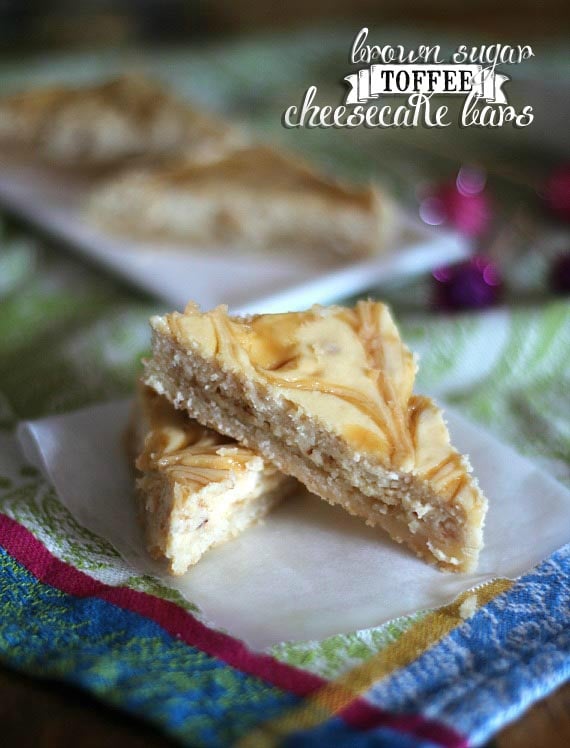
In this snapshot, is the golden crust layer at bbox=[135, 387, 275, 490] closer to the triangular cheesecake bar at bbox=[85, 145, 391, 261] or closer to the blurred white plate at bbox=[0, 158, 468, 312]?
the blurred white plate at bbox=[0, 158, 468, 312]

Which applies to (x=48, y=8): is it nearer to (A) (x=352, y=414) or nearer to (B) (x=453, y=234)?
(B) (x=453, y=234)

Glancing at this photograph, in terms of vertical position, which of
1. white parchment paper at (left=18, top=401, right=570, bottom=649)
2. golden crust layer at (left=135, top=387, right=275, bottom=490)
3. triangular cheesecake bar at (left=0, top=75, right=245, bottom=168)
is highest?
triangular cheesecake bar at (left=0, top=75, right=245, bottom=168)

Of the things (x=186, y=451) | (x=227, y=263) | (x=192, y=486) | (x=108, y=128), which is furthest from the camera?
(x=108, y=128)

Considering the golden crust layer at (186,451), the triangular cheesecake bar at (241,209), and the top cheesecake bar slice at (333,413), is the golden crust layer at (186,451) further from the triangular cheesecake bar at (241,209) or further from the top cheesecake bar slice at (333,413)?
the triangular cheesecake bar at (241,209)

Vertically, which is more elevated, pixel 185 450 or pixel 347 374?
pixel 347 374

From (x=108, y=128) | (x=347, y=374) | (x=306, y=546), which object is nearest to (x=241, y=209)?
(x=108, y=128)

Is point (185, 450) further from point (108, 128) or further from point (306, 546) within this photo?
point (108, 128)

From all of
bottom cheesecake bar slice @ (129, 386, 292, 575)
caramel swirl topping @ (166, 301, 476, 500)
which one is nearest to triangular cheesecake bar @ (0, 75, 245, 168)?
caramel swirl topping @ (166, 301, 476, 500)
